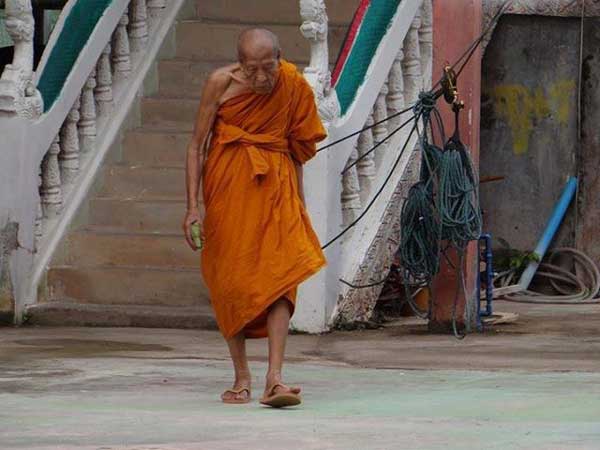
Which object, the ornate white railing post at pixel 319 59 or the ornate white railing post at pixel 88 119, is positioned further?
the ornate white railing post at pixel 88 119

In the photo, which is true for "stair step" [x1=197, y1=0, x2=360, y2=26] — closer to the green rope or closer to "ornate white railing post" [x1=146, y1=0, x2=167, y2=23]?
"ornate white railing post" [x1=146, y1=0, x2=167, y2=23]

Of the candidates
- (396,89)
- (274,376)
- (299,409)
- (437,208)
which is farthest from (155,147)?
(299,409)

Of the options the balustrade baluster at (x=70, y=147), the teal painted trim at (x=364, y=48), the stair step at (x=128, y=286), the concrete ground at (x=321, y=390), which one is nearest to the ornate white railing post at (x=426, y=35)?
the teal painted trim at (x=364, y=48)

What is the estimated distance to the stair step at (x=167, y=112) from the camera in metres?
13.2

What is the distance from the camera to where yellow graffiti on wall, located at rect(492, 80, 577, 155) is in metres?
14.6

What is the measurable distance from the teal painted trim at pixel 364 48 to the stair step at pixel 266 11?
58.7 inches

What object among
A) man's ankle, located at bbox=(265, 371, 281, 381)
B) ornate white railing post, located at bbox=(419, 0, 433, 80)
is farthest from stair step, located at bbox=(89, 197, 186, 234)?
man's ankle, located at bbox=(265, 371, 281, 381)

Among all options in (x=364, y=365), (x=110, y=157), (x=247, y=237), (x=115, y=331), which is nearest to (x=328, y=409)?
(x=247, y=237)

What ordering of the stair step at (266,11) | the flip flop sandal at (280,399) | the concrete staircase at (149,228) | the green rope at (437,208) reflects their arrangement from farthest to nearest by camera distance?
the stair step at (266,11) → the concrete staircase at (149,228) → the green rope at (437,208) → the flip flop sandal at (280,399)

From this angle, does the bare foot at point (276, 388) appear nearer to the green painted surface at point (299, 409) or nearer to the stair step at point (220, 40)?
the green painted surface at point (299, 409)

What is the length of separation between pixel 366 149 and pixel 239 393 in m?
3.90

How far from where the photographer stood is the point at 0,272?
11836mm

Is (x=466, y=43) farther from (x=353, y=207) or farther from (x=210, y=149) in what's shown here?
(x=210, y=149)

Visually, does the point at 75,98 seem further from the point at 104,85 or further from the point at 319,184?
the point at 319,184
